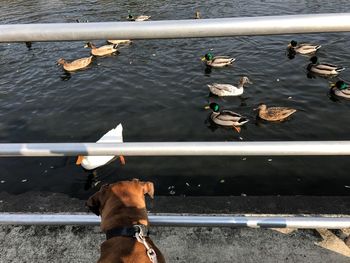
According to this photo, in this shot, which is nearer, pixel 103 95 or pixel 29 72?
pixel 103 95

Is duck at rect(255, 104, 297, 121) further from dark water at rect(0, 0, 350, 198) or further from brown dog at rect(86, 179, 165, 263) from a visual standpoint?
brown dog at rect(86, 179, 165, 263)

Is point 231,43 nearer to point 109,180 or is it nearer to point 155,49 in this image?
point 155,49

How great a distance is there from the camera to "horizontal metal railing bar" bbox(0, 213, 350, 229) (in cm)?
272

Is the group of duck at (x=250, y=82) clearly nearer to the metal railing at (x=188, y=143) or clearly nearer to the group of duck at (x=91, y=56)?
the group of duck at (x=91, y=56)

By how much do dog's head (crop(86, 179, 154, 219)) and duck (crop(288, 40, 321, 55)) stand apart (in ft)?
51.0

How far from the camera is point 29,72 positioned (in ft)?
55.5

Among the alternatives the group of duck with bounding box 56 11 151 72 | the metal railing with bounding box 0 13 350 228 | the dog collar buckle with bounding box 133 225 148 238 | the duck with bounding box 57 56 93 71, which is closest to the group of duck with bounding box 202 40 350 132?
the group of duck with bounding box 56 11 151 72

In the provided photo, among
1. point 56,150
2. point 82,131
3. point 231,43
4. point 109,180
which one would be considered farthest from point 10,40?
point 231,43

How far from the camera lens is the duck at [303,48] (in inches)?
650

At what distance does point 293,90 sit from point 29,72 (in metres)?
11.8

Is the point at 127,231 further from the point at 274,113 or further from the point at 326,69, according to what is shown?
the point at 326,69

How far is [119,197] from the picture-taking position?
2.68m

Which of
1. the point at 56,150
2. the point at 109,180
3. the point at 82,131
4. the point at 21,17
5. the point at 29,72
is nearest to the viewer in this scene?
the point at 56,150

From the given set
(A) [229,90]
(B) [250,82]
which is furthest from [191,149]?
(B) [250,82]
